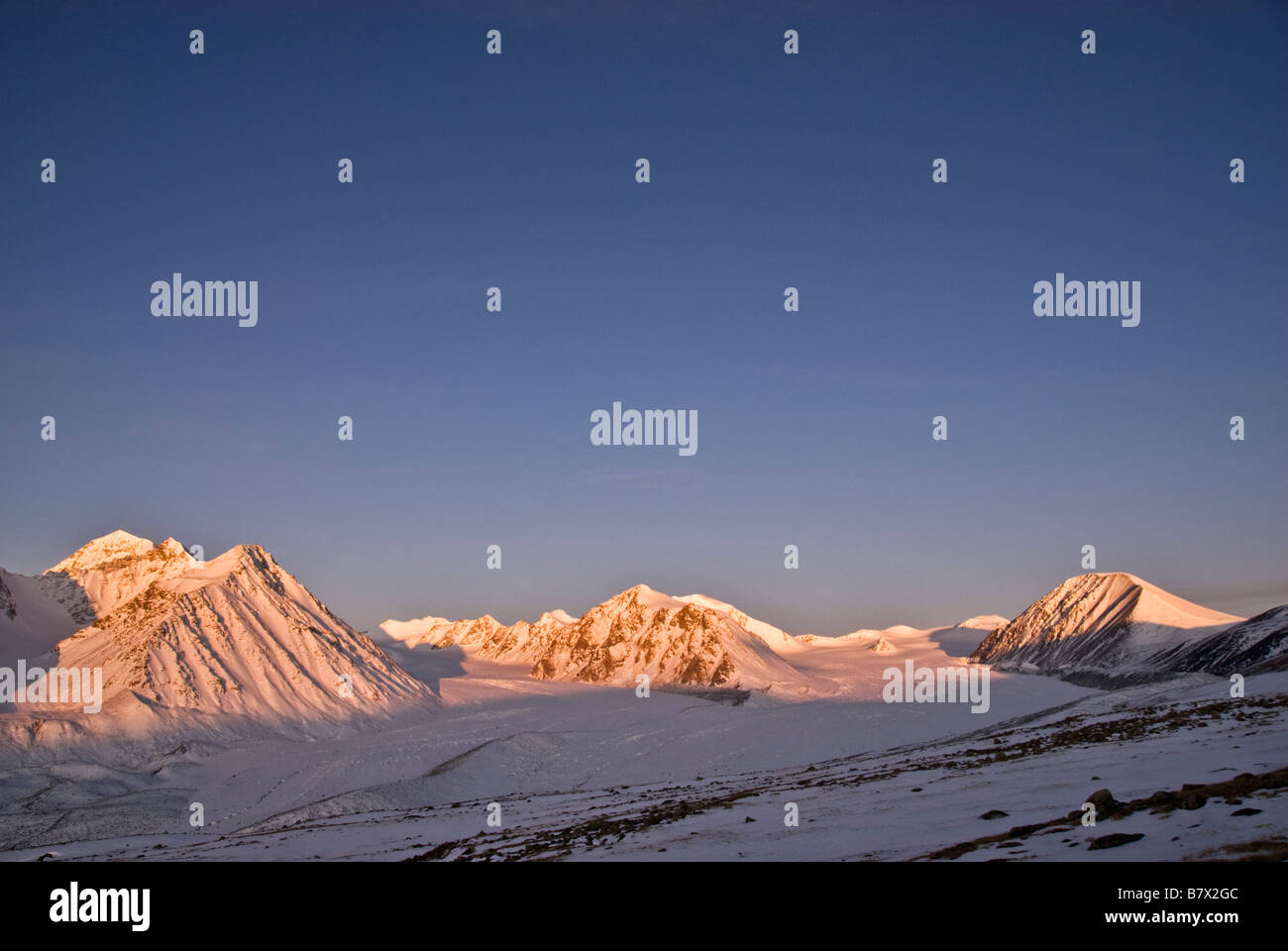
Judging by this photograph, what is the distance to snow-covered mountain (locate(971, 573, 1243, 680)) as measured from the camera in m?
156

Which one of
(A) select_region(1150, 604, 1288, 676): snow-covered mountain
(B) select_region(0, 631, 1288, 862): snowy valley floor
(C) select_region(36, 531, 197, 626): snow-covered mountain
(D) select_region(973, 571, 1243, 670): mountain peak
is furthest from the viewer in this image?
(C) select_region(36, 531, 197, 626): snow-covered mountain

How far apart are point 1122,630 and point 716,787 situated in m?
145

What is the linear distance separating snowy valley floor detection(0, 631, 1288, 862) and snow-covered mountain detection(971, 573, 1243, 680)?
46.3 meters

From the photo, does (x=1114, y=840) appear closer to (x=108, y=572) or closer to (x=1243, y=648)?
(x=1243, y=648)

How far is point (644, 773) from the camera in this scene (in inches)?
2761

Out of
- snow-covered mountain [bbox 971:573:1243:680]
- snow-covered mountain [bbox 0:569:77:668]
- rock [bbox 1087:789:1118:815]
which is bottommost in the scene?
snow-covered mountain [bbox 971:573:1243:680]

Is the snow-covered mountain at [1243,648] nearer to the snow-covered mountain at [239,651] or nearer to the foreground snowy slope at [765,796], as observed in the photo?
the foreground snowy slope at [765,796]

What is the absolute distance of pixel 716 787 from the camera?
2061 inches

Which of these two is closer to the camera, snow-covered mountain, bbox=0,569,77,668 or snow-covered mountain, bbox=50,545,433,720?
snow-covered mountain, bbox=50,545,433,720

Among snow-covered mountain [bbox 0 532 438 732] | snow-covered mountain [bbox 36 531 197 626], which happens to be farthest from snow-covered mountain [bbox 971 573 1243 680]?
snow-covered mountain [bbox 36 531 197 626]

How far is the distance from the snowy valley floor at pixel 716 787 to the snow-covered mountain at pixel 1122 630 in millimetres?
46255

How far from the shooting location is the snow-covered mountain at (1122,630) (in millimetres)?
155500

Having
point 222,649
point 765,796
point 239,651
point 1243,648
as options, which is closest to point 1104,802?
point 765,796

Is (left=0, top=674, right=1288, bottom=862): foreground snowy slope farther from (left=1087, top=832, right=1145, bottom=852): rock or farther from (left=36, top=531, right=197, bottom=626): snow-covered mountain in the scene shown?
(left=36, top=531, right=197, bottom=626): snow-covered mountain
